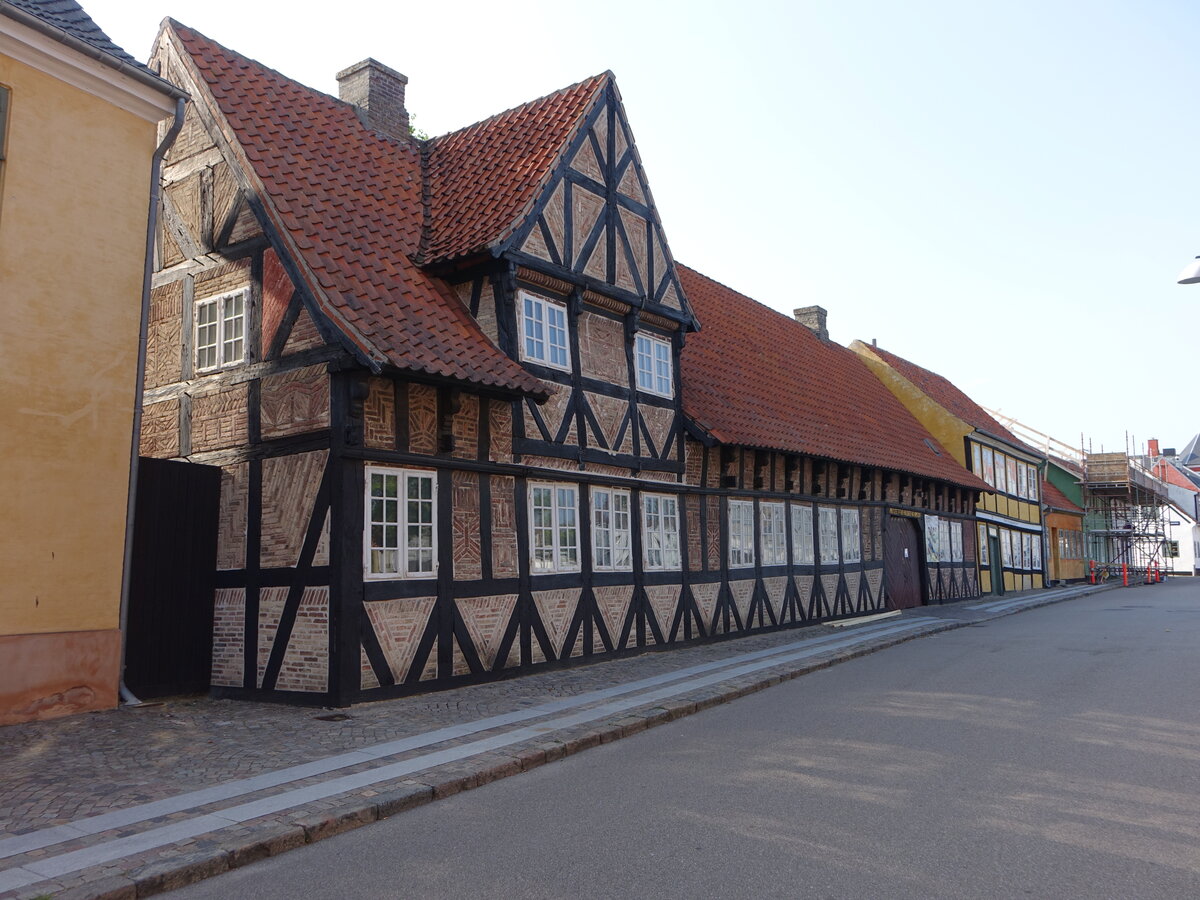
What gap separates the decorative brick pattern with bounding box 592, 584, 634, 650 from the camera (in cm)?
1362

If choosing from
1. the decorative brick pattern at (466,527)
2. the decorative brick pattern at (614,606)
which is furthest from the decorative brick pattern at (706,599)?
the decorative brick pattern at (466,527)

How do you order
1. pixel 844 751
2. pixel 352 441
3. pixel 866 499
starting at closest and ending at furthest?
1. pixel 844 751
2. pixel 352 441
3. pixel 866 499

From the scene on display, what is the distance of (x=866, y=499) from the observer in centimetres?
2253

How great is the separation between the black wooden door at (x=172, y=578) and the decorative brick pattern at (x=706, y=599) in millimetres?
7754

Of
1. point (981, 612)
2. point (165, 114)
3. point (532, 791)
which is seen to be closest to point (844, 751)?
point (532, 791)

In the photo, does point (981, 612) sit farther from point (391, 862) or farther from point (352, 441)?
point (391, 862)

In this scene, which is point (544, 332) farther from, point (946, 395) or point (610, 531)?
point (946, 395)

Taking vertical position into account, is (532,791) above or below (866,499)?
below

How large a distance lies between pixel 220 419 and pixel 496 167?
5.47m

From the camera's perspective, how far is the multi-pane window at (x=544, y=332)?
12.8 metres

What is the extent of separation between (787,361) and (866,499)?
12.9 feet

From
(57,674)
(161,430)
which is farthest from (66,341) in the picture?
(57,674)

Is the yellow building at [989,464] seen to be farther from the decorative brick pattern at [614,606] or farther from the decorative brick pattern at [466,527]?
the decorative brick pattern at [466,527]

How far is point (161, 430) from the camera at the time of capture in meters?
12.2
